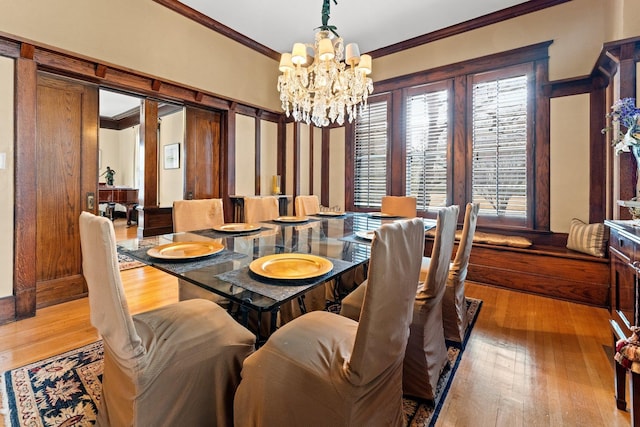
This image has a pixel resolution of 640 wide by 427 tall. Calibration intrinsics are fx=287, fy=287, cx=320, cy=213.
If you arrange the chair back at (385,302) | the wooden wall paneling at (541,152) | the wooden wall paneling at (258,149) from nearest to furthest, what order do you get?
the chair back at (385,302), the wooden wall paneling at (541,152), the wooden wall paneling at (258,149)

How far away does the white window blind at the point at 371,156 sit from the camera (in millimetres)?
4605

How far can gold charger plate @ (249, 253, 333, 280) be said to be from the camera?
1147 mm

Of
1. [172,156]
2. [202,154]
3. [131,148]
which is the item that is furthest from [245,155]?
[131,148]

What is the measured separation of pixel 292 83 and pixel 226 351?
97.1 inches

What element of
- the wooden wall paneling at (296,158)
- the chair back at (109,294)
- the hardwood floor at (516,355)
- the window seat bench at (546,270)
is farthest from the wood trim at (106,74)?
the window seat bench at (546,270)

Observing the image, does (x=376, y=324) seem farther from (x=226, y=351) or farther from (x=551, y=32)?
(x=551, y=32)

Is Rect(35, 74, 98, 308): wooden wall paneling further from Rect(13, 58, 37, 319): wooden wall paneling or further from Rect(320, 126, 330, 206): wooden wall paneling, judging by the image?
Rect(320, 126, 330, 206): wooden wall paneling

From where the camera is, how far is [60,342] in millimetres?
2008

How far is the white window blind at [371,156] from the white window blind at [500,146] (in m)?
1.31

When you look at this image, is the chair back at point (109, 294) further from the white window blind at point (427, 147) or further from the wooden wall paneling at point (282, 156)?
the wooden wall paneling at point (282, 156)

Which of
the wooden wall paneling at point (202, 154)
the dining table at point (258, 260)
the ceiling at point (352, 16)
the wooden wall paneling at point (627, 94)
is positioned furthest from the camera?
the wooden wall paneling at point (202, 154)

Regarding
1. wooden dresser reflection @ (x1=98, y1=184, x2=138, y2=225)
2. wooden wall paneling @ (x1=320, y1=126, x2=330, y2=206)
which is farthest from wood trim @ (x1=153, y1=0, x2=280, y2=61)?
wooden dresser reflection @ (x1=98, y1=184, x2=138, y2=225)

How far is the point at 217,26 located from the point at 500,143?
160 inches

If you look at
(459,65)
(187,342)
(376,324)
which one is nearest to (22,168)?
(187,342)
